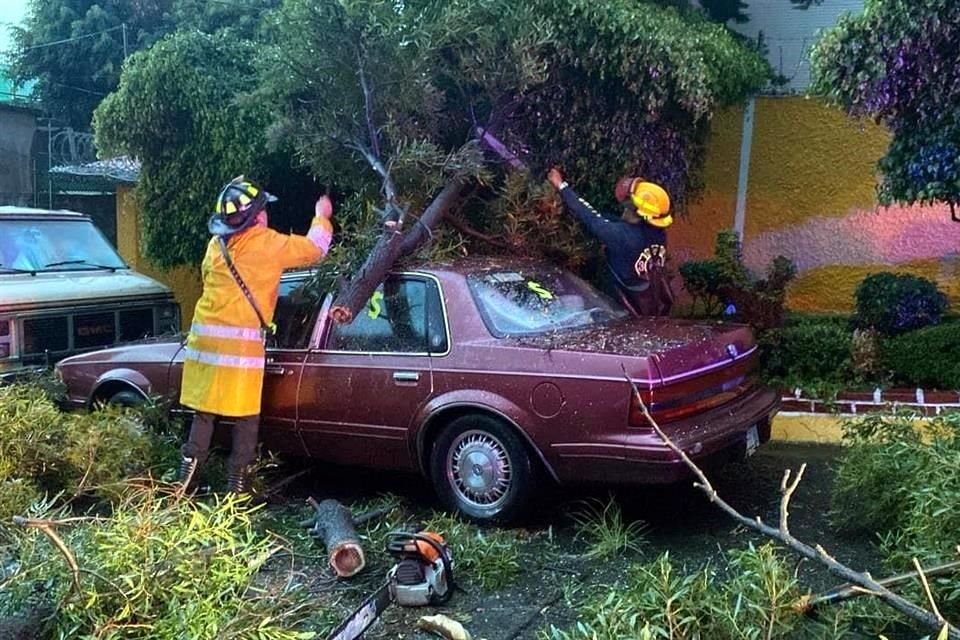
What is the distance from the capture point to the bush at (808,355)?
7758mm

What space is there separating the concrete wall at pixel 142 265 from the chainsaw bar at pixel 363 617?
334 inches

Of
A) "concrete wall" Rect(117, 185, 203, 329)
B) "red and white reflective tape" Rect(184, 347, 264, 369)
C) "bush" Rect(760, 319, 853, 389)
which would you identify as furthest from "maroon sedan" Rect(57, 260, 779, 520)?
"concrete wall" Rect(117, 185, 203, 329)

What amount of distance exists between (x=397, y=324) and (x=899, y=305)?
14.5ft

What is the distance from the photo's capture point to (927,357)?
24.5 feet

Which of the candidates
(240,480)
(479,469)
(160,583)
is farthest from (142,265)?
(160,583)

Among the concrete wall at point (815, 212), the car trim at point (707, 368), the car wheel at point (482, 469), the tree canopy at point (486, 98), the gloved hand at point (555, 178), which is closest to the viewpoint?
the car trim at point (707, 368)

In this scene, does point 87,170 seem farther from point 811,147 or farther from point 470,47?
point 811,147

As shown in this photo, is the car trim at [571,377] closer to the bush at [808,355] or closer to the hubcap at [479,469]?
the hubcap at [479,469]

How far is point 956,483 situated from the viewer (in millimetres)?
4070

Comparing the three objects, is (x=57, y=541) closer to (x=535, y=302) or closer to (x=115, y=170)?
(x=535, y=302)

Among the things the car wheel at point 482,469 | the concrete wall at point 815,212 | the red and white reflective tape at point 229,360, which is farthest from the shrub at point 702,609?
the concrete wall at point 815,212

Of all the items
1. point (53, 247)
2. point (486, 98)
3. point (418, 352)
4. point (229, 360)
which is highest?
point (486, 98)

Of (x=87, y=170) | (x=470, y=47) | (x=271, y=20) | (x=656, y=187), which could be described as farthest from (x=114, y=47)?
(x=656, y=187)

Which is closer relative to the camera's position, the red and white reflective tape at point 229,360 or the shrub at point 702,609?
the shrub at point 702,609
